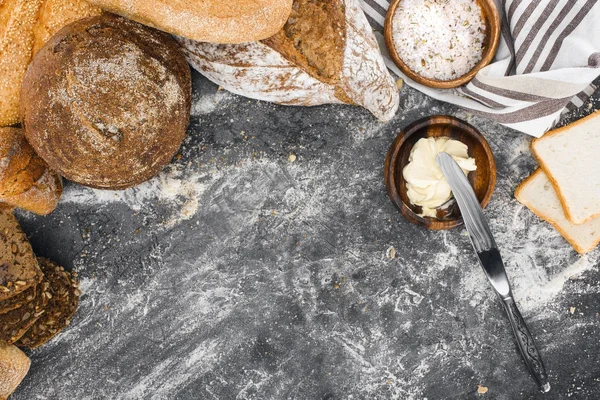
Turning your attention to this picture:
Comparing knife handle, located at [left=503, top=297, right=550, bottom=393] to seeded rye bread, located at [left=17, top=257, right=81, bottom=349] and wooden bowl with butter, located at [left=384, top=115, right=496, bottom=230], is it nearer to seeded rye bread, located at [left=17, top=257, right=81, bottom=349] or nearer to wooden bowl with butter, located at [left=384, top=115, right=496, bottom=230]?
wooden bowl with butter, located at [left=384, top=115, right=496, bottom=230]

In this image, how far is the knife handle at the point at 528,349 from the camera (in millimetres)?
2078

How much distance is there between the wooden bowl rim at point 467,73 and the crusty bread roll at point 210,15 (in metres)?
0.49

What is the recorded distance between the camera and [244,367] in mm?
2205

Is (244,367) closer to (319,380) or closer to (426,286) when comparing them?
(319,380)

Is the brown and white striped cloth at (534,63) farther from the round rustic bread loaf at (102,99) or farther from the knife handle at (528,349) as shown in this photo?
the round rustic bread loaf at (102,99)

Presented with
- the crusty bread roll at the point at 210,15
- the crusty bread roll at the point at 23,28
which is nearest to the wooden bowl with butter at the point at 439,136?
the crusty bread roll at the point at 210,15

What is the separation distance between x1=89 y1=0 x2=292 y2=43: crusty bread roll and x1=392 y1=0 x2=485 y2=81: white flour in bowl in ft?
1.85

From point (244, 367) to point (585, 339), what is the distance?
1.45 m

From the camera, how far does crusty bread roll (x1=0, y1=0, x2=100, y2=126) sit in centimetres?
167

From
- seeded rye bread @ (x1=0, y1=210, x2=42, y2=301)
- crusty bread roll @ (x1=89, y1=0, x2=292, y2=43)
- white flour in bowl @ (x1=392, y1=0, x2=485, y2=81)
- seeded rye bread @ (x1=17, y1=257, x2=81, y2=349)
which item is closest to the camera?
crusty bread roll @ (x1=89, y1=0, x2=292, y2=43)

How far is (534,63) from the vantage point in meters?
1.96

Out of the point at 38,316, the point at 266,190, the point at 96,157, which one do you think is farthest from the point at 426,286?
the point at 38,316

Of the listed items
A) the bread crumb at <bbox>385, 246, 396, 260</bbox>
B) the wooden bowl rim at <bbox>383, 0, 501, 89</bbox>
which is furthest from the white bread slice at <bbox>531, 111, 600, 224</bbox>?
the bread crumb at <bbox>385, 246, 396, 260</bbox>

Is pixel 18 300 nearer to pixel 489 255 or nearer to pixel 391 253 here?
pixel 391 253
